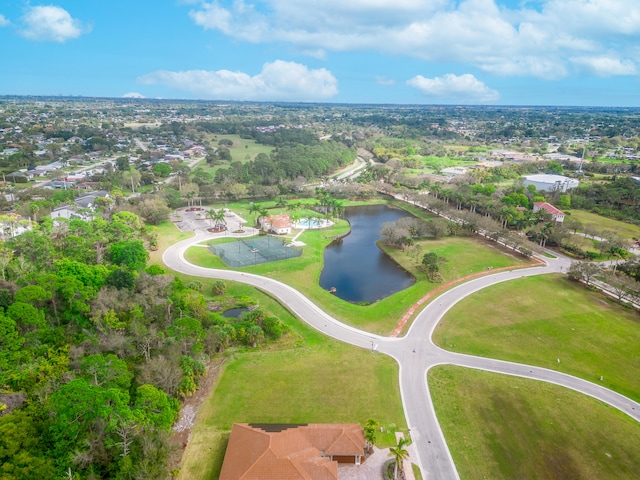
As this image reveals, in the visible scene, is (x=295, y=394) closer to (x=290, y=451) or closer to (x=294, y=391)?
(x=294, y=391)

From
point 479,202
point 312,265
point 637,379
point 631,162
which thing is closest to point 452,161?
point 631,162

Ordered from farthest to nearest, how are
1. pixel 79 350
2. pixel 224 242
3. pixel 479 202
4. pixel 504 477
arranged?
pixel 479 202
pixel 224 242
pixel 79 350
pixel 504 477

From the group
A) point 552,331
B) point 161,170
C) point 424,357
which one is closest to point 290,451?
point 424,357

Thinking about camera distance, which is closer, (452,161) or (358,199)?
(358,199)

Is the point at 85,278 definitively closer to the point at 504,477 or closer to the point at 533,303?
the point at 504,477

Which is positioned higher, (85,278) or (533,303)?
(85,278)

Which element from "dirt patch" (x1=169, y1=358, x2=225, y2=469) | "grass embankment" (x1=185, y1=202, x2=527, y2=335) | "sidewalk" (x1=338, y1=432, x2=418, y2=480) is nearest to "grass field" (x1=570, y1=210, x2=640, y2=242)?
"grass embankment" (x1=185, y1=202, x2=527, y2=335)

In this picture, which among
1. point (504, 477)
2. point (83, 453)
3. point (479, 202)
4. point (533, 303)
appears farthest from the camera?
point (479, 202)
